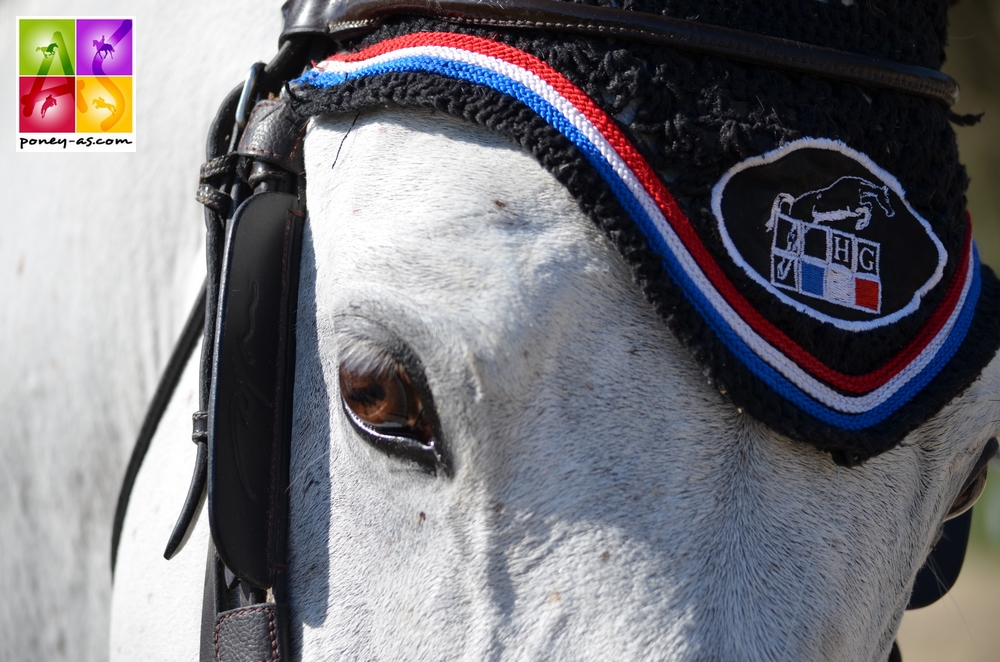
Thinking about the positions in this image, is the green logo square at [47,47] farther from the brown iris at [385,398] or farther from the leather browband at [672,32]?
the brown iris at [385,398]

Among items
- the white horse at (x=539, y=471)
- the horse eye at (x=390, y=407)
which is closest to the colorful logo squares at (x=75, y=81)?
the white horse at (x=539, y=471)

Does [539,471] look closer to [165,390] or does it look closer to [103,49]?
[165,390]

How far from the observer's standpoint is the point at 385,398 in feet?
3.65

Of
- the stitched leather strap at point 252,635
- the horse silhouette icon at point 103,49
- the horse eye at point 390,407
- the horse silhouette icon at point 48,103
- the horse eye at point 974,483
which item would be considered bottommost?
the stitched leather strap at point 252,635

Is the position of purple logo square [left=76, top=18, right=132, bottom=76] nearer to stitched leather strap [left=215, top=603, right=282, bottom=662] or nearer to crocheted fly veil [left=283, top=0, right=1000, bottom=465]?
crocheted fly veil [left=283, top=0, right=1000, bottom=465]

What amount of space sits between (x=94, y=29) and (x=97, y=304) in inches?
25.8

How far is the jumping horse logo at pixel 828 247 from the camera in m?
1.14

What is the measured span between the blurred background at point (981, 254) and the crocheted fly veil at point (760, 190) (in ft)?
1.99

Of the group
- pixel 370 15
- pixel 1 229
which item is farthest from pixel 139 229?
pixel 370 15

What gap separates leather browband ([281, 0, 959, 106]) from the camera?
1.14m

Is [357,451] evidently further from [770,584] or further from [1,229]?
[1,229]

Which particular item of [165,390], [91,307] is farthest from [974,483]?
[91,307]

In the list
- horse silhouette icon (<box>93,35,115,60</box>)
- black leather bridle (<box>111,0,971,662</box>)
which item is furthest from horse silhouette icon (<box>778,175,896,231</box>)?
horse silhouette icon (<box>93,35,115,60</box>)

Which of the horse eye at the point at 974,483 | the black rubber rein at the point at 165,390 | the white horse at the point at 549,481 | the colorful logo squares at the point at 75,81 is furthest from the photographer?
the colorful logo squares at the point at 75,81
